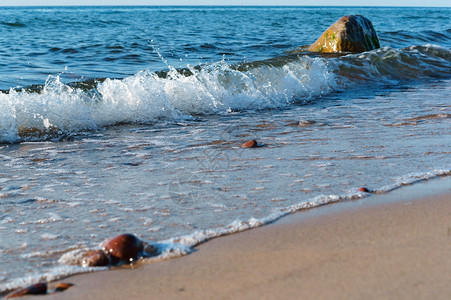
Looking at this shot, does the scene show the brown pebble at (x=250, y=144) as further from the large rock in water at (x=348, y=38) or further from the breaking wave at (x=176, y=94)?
the large rock in water at (x=348, y=38)

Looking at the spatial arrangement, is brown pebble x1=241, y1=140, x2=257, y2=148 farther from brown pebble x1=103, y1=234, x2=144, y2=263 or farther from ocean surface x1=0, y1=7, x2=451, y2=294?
brown pebble x1=103, y1=234, x2=144, y2=263

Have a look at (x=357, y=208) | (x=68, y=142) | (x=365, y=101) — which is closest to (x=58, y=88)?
(x=68, y=142)

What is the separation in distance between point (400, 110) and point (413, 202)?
3.29 meters

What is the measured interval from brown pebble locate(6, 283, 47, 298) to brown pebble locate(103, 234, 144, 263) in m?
0.35

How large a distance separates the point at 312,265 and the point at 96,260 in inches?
36.2

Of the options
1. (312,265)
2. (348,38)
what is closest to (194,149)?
(312,265)

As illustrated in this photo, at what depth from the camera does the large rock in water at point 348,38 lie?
1122 centimetres

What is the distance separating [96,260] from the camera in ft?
7.77

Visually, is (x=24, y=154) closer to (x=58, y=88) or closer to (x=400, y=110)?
(x=58, y=88)

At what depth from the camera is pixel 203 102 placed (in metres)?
6.52

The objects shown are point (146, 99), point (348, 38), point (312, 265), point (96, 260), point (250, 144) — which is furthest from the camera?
point (348, 38)

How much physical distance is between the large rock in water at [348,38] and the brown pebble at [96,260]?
31.4 feet

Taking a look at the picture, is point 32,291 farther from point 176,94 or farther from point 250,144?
point 176,94

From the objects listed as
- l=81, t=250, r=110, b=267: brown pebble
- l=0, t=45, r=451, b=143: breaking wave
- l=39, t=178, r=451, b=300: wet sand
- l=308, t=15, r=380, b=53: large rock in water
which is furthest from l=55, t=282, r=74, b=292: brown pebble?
l=308, t=15, r=380, b=53: large rock in water
